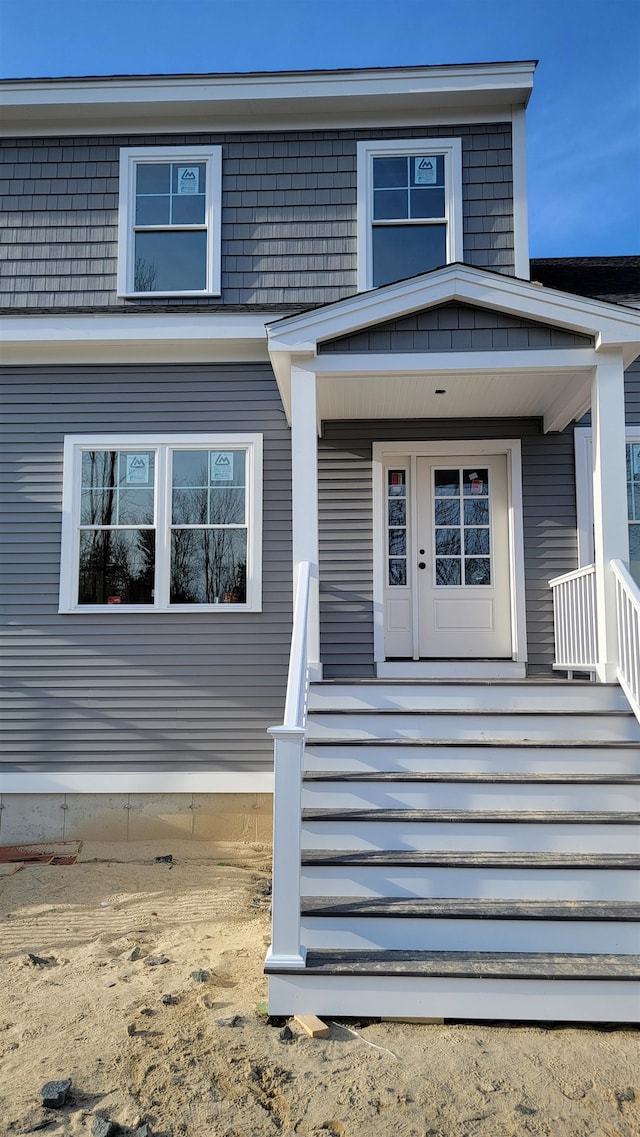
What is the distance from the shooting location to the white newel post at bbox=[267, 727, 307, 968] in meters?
3.28

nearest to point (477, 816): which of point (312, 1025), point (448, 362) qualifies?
point (312, 1025)

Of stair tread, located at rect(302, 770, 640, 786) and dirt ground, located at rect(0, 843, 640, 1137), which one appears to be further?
stair tread, located at rect(302, 770, 640, 786)

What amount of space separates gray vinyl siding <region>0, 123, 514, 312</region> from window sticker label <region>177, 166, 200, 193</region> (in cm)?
23

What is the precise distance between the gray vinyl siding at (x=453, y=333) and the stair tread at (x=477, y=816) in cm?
289

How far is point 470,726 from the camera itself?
4.44 m

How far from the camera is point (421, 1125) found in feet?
8.44

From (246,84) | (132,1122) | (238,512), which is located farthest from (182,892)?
(246,84)

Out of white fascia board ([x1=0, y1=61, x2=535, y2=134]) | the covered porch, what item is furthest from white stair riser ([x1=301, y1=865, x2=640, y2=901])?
white fascia board ([x1=0, y1=61, x2=535, y2=134])

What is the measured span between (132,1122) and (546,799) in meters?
2.43

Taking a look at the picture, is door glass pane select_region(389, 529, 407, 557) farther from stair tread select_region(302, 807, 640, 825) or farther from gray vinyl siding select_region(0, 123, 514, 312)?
stair tread select_region(302, 807, 640, 825)

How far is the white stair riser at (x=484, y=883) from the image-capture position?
3.63 m

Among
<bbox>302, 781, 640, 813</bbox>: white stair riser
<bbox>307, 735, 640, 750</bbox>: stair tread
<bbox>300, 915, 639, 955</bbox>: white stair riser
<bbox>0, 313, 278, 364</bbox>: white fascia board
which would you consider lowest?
<bbox>300, 915, 639, 955</bbox>: white stair riser

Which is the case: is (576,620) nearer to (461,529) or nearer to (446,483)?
(461,529)

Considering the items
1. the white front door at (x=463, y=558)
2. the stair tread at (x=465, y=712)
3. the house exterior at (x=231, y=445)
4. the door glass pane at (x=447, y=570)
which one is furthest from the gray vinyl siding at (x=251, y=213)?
the stair tread at (x=465, y=712)
